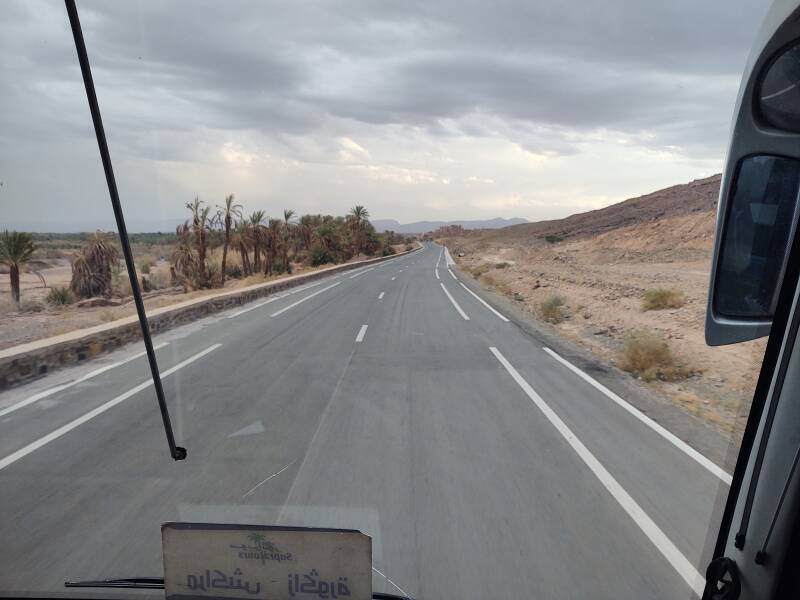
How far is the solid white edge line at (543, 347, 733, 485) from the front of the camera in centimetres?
530

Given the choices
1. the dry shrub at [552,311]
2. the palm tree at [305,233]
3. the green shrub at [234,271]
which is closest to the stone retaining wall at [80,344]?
the dry shrub at [552,311]

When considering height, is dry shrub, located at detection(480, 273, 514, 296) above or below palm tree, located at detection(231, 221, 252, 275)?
below

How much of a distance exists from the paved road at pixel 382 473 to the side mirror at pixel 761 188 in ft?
5.77

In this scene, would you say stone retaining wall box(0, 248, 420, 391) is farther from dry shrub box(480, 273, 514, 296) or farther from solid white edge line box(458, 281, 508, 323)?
dry shrub box(480, 273, 514, 296)

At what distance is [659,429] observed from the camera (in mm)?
6625

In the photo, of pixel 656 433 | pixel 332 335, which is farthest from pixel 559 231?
pixel 656 433

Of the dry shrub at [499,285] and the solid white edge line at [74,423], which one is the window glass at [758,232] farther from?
the dry shrub at [499,285]

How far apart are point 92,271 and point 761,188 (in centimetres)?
955

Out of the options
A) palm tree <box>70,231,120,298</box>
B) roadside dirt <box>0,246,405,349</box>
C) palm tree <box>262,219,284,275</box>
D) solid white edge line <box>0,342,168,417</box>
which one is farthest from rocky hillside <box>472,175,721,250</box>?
palm tree <box>262,219,284,275</box>

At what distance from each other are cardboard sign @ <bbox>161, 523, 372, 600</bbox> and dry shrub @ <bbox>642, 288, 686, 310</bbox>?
14.5 m

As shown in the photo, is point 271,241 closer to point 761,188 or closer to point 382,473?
point 382,473

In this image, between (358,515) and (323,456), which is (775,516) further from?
(323,456)

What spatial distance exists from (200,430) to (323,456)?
1532 millimetres

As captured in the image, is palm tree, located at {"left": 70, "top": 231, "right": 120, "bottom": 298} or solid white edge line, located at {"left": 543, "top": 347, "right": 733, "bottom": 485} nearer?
solid white edge line, located at {"left": 543, "top": 347, "right": 733, "bottom": 485}
